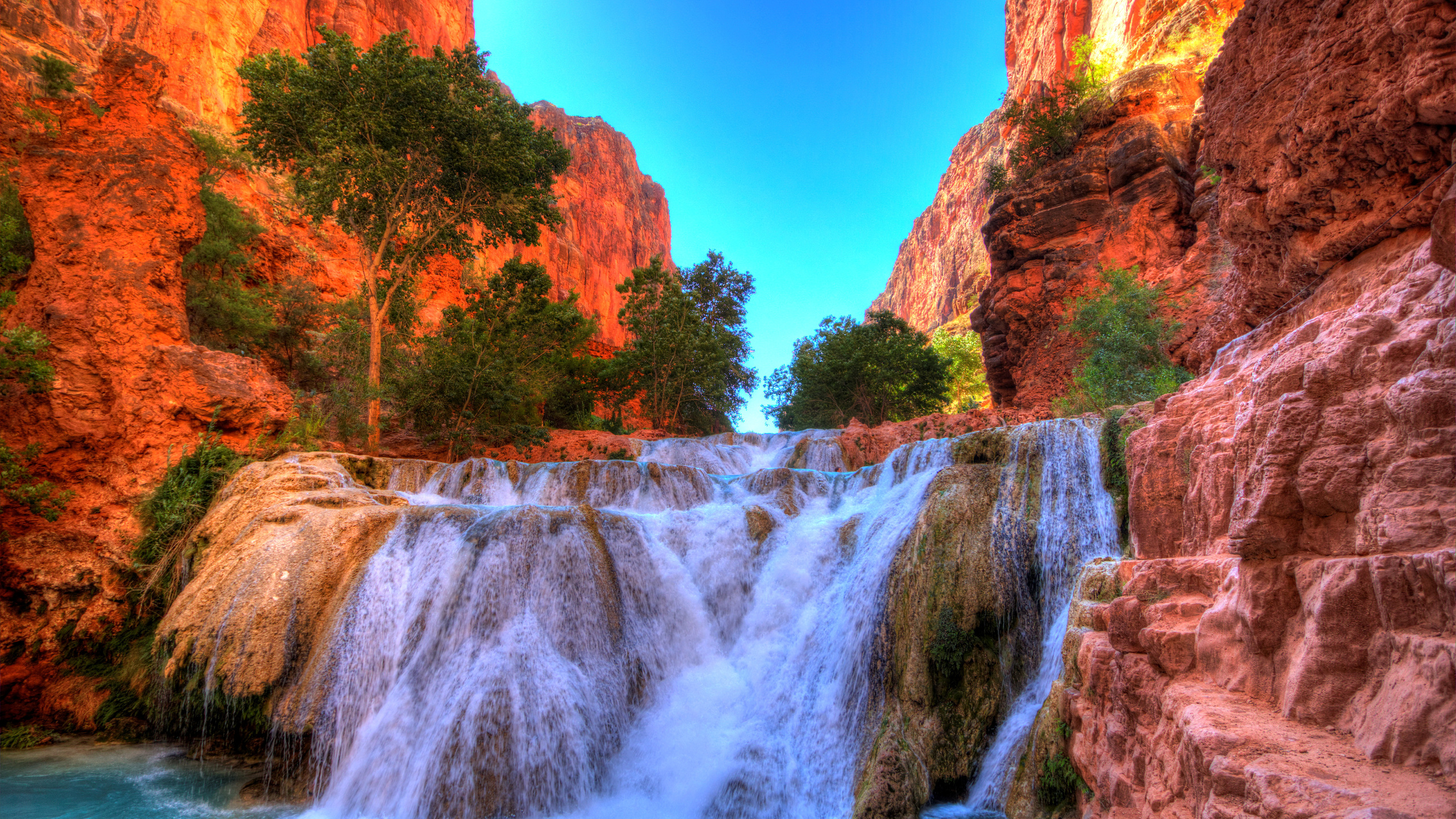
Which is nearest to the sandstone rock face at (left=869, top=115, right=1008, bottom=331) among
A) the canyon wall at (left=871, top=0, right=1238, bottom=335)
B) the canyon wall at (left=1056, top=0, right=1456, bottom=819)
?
the canyon wall at (left=871, top=0, right=1238, bottom=335)

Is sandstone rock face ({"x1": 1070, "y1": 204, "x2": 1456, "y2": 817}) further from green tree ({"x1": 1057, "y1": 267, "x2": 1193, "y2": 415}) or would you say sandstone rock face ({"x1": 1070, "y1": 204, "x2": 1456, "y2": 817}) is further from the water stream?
green tree ({"x1": 1057, "y1": 267, "x2": 1193, "y2": 415})

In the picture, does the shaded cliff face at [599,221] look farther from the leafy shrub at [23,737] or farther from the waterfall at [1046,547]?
the waterfall at [1046,547]

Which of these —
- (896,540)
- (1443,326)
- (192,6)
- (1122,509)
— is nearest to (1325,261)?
(1443,326)

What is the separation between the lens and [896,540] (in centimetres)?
771

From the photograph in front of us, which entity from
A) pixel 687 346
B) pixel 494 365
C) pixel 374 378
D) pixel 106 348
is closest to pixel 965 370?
pixel 687 346

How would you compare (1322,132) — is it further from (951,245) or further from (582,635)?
(951,245)

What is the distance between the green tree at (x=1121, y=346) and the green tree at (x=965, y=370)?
952 inches

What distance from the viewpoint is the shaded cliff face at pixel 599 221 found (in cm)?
5341

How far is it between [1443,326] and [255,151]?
19.7 metres

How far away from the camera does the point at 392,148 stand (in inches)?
553

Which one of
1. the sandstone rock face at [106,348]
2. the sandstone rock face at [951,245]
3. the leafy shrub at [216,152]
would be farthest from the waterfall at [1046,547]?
the sandstone rock face at [951,245]

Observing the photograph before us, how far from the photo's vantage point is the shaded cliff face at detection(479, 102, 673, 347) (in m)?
53.4

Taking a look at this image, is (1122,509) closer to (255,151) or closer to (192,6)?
(255,151)

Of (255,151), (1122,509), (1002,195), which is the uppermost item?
(1002,195)
